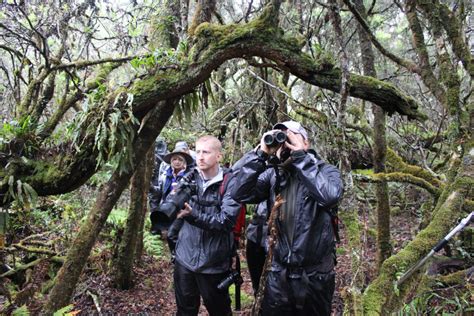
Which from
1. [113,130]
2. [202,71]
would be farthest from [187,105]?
[113,130]

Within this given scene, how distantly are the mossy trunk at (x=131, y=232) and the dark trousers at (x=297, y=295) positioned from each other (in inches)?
115

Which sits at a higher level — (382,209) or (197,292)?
(382,209)

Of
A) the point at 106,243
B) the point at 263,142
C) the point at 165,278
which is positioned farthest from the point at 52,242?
the point at 263,142

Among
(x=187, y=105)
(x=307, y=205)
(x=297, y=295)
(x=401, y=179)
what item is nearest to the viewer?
(x=297, y=295)

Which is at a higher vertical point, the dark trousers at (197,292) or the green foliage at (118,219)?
the green foliage at (118,219)

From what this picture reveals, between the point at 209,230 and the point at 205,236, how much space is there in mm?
111

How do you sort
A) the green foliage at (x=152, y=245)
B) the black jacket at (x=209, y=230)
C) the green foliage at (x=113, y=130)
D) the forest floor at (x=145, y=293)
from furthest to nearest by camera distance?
the green foliage at (x=152, y=245) → the forest floor at (x=145, y=293) → the black jacket at (x=209, y=230) → the green foliage at (x=113, y=130)

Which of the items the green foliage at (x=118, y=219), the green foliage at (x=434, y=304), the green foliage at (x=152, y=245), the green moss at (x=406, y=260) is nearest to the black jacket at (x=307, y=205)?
the green moss at (x=406, y=260)

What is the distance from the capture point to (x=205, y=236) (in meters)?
3.69

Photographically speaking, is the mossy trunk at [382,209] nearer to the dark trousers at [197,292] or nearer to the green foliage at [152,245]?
the dark trousers at [197,292]

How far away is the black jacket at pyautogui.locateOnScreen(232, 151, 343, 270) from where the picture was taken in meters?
2.88

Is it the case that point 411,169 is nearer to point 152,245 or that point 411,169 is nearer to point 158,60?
point 158,60

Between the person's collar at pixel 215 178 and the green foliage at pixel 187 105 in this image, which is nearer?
the person's collar at pixel 215 178

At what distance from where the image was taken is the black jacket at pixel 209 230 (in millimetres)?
3514
